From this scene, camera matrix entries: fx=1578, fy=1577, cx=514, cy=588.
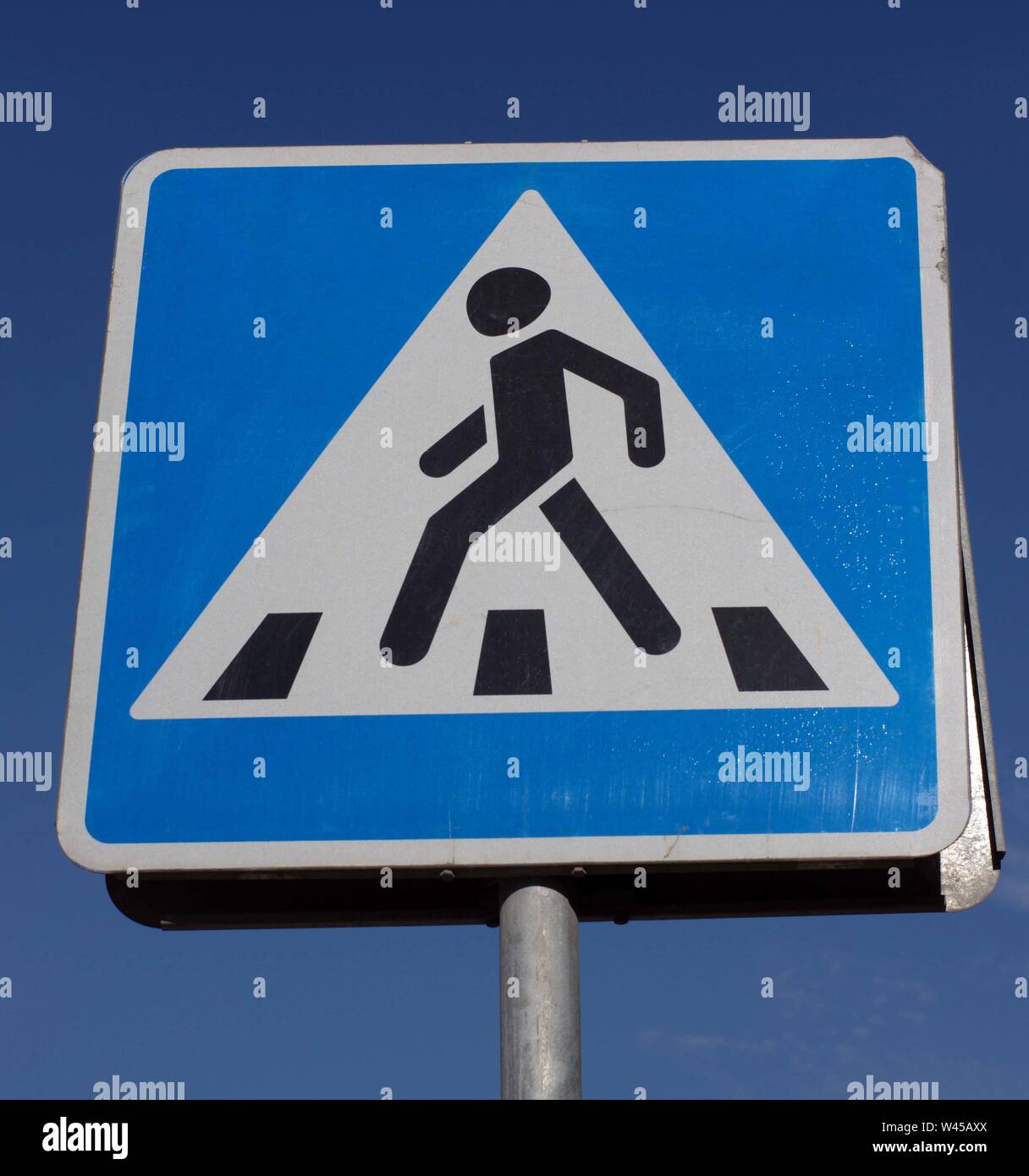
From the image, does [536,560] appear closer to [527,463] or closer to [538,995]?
[527,463]

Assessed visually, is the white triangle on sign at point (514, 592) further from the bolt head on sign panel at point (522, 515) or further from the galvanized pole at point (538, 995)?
the galvanized pole at point (538, 995)

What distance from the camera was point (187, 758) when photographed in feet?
6.68

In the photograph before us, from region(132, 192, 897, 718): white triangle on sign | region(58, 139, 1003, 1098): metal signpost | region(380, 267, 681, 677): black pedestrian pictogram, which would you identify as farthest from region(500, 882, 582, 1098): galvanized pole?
region(380, 267, 681, 677): black pedestrian pictogram

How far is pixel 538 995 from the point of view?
1829 millimetres

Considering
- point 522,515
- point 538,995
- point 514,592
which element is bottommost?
point 538,995

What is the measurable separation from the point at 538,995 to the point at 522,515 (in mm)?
638

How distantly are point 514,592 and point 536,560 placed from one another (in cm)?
5

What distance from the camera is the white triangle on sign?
2.03 m

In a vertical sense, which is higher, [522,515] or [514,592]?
[522,515]

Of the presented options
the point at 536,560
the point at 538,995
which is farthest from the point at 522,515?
the point at 538,995

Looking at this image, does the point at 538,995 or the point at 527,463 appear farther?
the point at 527,463

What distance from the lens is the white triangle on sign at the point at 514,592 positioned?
203cm

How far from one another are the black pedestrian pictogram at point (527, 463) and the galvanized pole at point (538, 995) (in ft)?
1.17
